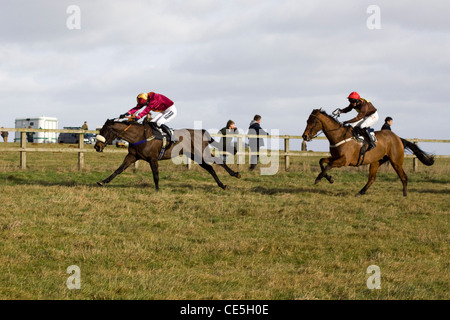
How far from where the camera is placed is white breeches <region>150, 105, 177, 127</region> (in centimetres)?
1451

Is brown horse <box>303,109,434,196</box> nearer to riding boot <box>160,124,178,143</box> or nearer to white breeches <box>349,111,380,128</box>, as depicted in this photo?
white breeches <box>349,111,380,128</box>

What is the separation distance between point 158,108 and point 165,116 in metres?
0.39

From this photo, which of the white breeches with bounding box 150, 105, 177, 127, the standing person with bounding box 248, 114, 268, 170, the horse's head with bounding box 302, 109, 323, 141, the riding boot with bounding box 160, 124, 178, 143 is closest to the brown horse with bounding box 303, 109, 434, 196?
the horse's head with bounding box 302, 109, 323, 141

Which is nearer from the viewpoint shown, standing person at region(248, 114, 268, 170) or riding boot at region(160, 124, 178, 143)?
A: riding boot at region(160, 124, 178, 143)

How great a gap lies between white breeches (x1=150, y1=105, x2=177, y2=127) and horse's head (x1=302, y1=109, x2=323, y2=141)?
147 inches

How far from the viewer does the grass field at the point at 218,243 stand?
5727 millimetres

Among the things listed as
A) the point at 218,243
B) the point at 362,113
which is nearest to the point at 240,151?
the point at 362,113

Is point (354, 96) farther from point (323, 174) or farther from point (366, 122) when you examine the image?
point (323, 174)

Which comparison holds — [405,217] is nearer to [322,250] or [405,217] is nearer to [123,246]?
[322,250]

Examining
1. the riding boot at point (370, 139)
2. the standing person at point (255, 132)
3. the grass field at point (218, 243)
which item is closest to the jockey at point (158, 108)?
the grass field at point (218, 243)

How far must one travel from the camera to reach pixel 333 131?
14367 mm

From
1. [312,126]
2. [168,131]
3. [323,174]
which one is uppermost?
[312,126]
